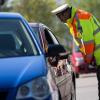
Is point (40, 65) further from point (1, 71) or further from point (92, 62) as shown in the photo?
point (92, 62)

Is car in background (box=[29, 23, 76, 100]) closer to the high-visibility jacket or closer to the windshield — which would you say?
the high-visibility jacket

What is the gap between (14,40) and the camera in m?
8.15

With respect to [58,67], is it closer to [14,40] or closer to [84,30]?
[84,30]

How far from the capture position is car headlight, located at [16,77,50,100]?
262 inches

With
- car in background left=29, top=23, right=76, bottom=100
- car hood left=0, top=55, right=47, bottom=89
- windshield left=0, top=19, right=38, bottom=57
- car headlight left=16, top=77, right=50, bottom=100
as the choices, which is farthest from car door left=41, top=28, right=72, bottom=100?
car headlight left=16, top=77, right=50, bottom=100

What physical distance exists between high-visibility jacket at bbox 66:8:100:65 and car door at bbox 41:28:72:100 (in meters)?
0.44

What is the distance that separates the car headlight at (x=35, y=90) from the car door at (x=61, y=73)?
179 cm

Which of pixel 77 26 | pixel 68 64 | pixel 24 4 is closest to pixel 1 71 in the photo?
pixel 77 26

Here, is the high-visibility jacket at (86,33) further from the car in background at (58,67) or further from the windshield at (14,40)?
the windshield at (14,40)

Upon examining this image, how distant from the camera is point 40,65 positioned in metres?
7.14

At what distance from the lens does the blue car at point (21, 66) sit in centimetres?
666

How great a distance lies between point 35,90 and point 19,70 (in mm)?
334

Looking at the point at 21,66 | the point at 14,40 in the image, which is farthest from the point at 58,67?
the point at 21,66

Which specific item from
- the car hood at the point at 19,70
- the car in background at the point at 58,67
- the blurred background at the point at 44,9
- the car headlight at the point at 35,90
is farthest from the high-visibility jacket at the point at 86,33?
the blurred background at the point at 44,9
